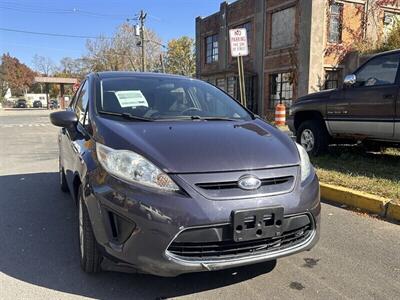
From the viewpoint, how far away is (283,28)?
71.3 ft

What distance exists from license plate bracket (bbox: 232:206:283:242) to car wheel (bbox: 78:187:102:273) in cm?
110

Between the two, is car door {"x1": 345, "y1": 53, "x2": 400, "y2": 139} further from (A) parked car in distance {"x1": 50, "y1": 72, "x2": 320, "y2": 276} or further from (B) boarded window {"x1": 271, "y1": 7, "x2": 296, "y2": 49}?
(B) boarded window {"x1": 271, "y1": 7, "x2": 296, "y2": 49}

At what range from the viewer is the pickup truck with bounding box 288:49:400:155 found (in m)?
6.37

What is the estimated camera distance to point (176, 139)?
10.3 ft

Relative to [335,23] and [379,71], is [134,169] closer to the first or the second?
[379,71]

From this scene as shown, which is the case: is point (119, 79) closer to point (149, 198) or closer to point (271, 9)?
point (149, 198)

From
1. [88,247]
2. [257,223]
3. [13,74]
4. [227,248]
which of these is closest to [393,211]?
[257,223]

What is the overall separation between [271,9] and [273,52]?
7.36 ft

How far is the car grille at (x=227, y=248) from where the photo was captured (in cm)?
276

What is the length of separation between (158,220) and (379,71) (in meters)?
5.32

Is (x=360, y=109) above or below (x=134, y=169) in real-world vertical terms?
above

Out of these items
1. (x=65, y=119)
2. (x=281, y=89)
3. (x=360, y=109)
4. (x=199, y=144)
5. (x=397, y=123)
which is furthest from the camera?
(x=281, y=89)

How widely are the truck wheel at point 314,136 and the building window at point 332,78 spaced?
13506mm

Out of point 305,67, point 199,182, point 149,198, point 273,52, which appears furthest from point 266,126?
point 273,52
